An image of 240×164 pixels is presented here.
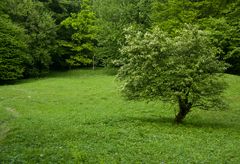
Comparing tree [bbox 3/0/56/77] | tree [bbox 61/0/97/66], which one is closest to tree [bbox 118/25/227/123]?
tree [bbox 3/0/56/77]

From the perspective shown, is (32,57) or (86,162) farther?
(32,57)

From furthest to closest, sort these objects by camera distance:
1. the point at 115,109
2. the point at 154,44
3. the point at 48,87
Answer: the point at 48,87 → the point at 115,109 → the point at 154,44

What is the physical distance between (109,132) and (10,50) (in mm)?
30469

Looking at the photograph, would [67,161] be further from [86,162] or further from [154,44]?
[154,44]

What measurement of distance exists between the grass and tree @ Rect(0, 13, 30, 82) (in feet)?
50.3

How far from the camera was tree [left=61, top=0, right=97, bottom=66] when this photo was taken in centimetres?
5262

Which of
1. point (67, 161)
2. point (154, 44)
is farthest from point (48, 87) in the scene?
point (67, 161)

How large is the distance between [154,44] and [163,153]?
294 inches

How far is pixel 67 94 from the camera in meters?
30.4

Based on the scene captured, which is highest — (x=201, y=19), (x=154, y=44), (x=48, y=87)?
(x=201, y=19)

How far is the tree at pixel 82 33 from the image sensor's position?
2072 inches

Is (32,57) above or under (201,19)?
under

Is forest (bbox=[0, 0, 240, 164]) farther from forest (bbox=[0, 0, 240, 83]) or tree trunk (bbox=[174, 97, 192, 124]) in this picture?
forest (bbox=[0, 0, 240, 83])

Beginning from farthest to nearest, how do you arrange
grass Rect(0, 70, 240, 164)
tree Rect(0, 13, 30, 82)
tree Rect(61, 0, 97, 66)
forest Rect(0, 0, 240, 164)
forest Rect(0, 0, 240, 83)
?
tree Rect(61, 0, 97, 66) → tree Rect(0, 13, 30, 82) → forest Rect(0, 0, 240, 83) → forest Rect(0, 0, 240, 164) → grass Rect(0, 70, 240, 164)
